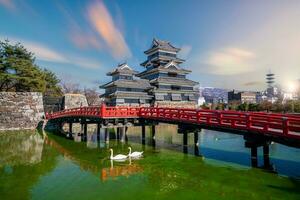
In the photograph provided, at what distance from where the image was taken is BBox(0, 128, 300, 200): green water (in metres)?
10.7

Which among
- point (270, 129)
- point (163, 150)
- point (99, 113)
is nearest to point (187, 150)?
point (163, 150)

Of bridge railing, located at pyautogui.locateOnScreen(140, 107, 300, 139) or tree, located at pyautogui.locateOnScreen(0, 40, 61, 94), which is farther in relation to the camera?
tree, located at pyautogui.locateOnScreen(0, 40, 61, 94)

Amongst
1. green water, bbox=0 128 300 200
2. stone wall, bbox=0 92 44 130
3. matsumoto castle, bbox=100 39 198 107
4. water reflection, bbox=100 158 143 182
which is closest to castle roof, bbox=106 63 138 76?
matsumoto castle, bbox=100 39 198 107

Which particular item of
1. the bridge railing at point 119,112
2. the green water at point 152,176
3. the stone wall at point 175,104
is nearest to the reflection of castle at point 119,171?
the green water at point 152,176

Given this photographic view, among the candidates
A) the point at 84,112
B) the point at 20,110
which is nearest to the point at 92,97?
the point at 20,110

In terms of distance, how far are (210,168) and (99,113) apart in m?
12.3

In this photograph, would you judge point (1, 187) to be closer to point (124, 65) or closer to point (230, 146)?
point (230, 146)

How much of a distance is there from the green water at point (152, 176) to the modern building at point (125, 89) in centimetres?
2893

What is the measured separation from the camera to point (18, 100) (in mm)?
38656

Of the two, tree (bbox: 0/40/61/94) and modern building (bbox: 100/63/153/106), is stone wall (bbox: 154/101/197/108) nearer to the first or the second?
modern building (bbox: 100/63/153/106)

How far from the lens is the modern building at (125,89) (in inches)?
1908

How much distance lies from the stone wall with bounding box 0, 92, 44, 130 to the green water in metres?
19.4

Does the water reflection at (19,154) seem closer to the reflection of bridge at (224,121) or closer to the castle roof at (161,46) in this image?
the reflection of bridge at (224,121)

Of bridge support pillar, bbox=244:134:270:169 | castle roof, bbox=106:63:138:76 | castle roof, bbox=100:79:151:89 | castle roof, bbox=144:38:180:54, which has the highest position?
castle roof, bbox=144:38:180:54
